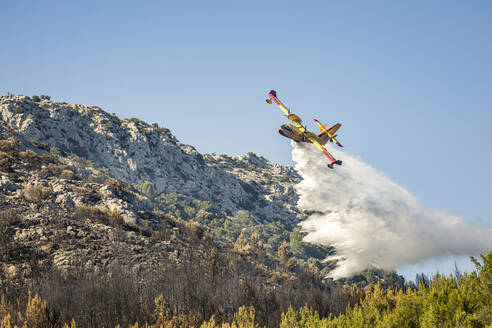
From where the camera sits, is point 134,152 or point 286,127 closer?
point 286,127

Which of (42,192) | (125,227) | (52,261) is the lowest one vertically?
(52,261)

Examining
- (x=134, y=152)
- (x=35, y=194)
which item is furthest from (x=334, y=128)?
(x=134, y=152)

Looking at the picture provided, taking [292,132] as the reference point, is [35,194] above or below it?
below

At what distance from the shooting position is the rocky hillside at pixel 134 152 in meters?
118

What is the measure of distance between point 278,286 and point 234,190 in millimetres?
91237

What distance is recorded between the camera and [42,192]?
61.8 m

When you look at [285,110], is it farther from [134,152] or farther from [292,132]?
[134,152]

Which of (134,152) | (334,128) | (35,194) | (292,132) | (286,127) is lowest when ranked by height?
(35,194)

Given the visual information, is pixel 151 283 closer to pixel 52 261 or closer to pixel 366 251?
pixel 52 261

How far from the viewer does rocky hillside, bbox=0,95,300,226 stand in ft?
388

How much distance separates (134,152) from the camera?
447ft

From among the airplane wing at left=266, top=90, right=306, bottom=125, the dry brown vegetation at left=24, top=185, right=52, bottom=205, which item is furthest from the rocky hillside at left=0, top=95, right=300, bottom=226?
the airplane wing at left=266, top=90, right=306, bottom=125

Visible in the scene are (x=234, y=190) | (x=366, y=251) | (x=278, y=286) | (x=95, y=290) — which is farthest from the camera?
(x=234, y=190)

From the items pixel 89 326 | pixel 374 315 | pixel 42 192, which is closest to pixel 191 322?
pixel 89 326
